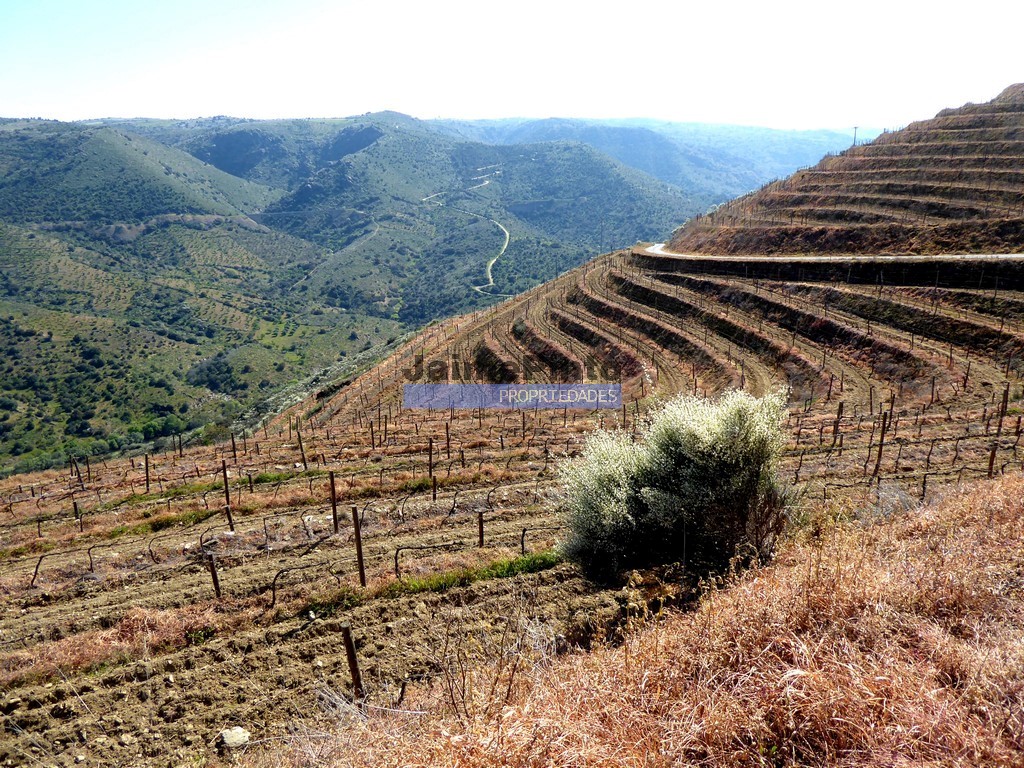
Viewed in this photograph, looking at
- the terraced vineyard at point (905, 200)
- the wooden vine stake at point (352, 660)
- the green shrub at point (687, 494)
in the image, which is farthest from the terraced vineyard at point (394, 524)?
the terraced vineyard at point (905, 200)

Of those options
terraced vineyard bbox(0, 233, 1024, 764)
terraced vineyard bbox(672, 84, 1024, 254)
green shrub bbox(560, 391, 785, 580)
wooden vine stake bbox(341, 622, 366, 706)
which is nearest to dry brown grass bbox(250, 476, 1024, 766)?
wooden vine stake bbox(341, 622, 366, 706)

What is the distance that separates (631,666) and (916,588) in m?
3.32

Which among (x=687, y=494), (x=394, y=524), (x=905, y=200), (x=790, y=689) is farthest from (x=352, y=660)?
(x=905, y=200)

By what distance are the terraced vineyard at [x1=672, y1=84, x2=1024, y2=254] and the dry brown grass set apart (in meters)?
51.2

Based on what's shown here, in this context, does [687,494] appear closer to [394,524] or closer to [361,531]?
[394,524]

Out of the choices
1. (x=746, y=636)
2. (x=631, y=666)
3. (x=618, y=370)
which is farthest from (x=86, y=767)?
(x=618, y=370)

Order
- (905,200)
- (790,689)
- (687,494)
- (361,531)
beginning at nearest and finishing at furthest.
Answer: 1. (790,689)
2. (687,494)
3. (361,531)
4. (905,200)

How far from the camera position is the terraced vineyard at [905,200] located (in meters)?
46.9

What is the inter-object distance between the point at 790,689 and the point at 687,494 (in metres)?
6.38

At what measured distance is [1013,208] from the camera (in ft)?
156

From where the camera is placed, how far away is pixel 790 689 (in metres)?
4.38

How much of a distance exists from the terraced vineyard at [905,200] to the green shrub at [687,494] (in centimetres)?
4726

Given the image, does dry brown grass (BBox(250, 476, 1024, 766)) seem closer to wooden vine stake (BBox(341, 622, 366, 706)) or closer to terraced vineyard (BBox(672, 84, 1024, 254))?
wooden vine stake (BBox(341, 622, 366, 706))

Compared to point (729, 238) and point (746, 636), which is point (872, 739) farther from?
point (729, 238)
